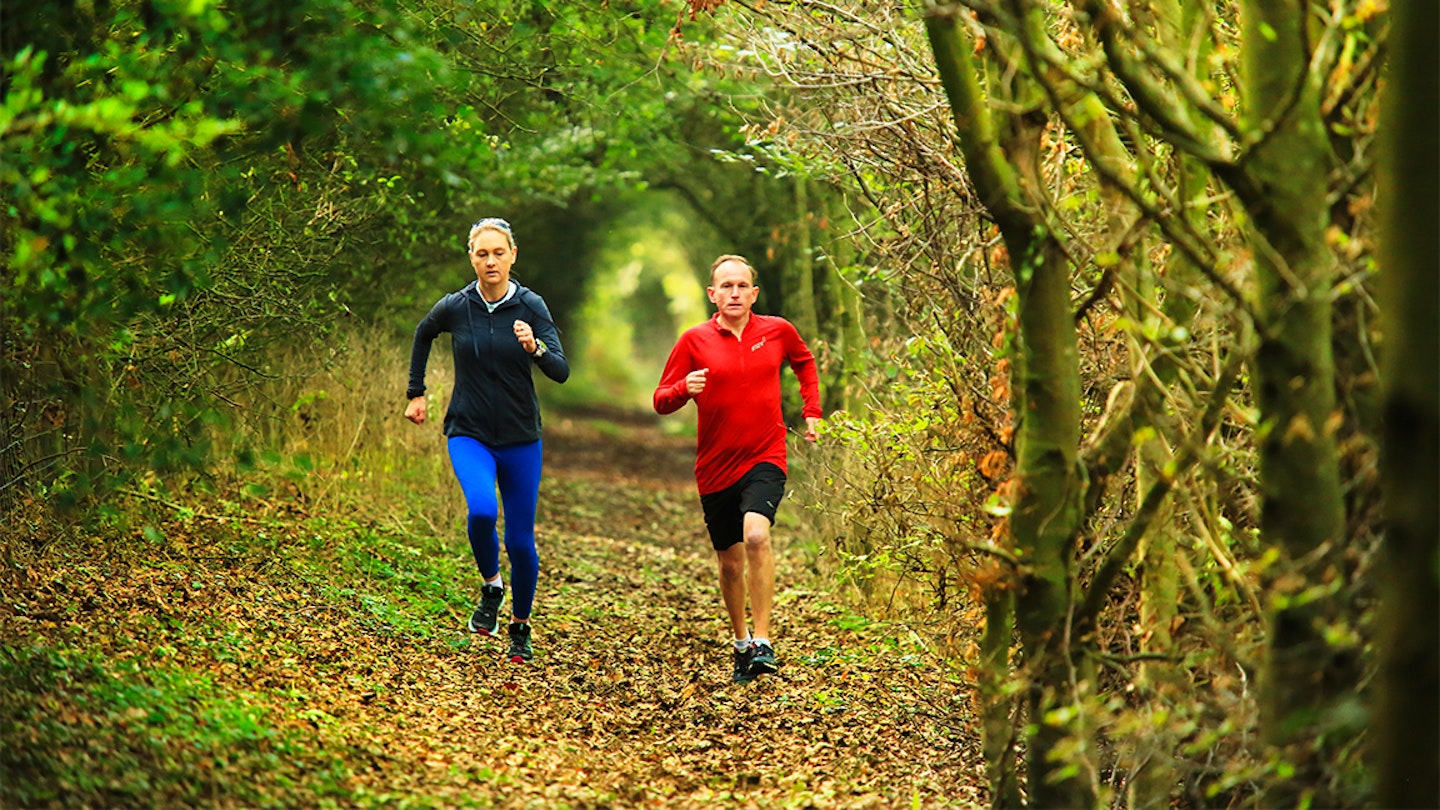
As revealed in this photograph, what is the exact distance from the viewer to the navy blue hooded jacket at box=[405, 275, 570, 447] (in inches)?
289

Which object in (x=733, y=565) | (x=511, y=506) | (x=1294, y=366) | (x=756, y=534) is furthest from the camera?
(x=511, y=506)

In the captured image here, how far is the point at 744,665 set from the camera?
24.3 feet

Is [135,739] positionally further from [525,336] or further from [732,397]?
[732,397]

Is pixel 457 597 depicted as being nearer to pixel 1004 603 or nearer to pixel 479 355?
pixel 479 355

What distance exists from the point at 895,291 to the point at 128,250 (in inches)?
154

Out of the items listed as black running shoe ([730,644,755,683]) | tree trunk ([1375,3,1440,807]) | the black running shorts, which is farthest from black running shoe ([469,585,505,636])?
tree trunk ([1375,3,1440,807])

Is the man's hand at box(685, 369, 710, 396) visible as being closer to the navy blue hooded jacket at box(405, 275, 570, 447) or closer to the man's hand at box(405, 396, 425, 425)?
the navy blue hooded jacket at box(405, 275, 570, 447)

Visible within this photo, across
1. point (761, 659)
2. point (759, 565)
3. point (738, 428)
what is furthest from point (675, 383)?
point (761, 659)

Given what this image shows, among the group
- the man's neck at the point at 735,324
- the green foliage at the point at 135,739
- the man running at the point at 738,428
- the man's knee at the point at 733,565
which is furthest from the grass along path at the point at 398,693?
the man's neck at the point at 735,324

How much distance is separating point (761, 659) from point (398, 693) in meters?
2.07

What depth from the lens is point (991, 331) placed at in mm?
5559

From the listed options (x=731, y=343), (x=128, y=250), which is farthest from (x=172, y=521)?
(x=731, y=343)

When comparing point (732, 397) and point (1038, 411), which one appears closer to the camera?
point (1038, 411)

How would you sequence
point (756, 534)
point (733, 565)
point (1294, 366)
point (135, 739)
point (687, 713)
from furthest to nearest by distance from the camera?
point (733, 565), point (756, 534), point (687, 713), point (135, 739), point (1294, 366)
